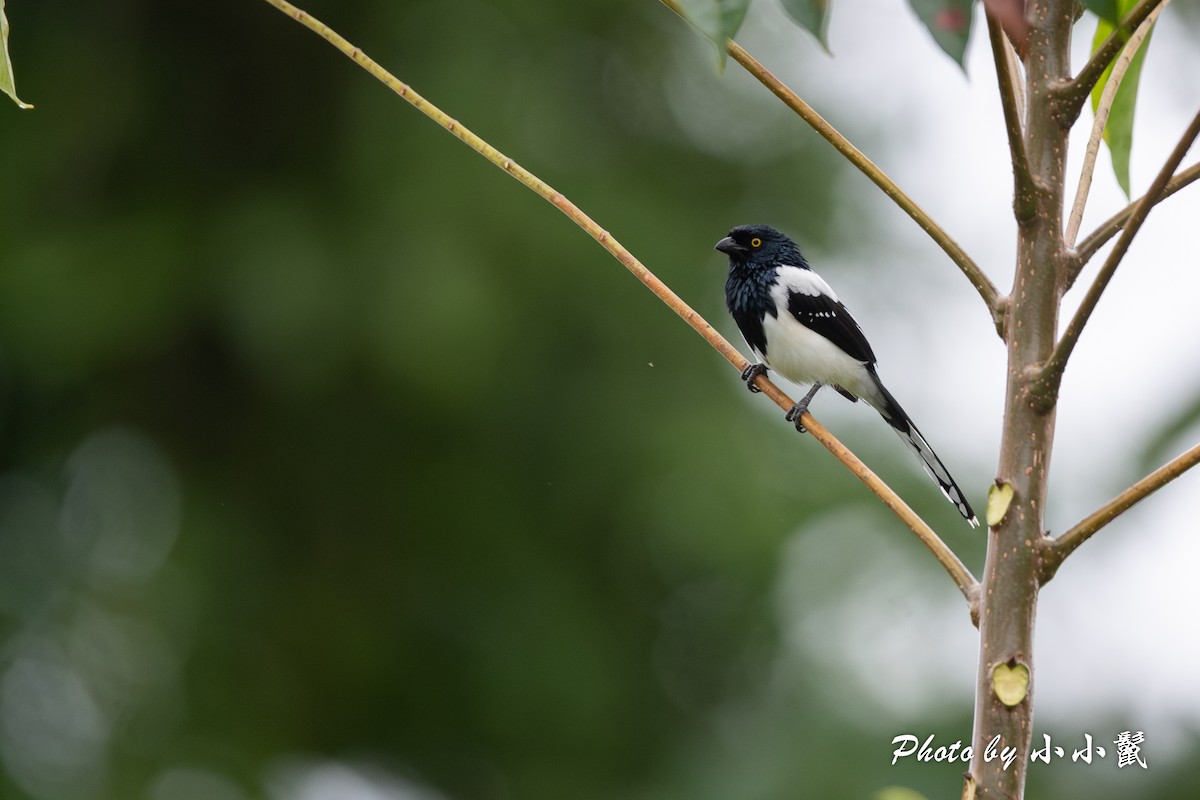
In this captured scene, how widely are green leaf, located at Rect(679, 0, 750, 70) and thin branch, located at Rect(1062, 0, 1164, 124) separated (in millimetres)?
336

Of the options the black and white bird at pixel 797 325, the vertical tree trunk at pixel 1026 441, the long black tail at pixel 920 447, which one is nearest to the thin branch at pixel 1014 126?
the vertical tree trunk at pixel 1026 441

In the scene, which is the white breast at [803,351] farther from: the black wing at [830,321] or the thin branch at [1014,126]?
the thin branch at [1014,126]

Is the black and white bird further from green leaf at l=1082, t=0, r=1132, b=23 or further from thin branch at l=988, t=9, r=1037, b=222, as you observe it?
green leaf at l=1082, t=0, r=1132, b=23

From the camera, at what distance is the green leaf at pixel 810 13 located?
3.62ft

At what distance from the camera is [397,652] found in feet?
21.6

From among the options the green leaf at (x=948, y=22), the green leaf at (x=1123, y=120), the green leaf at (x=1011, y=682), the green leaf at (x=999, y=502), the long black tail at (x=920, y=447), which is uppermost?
the long black tail at (x=920, y=447)

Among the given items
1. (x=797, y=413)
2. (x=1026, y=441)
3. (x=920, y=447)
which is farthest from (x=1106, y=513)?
(x=920, y=447)

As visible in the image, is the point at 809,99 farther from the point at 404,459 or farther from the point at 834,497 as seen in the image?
the point at 404,459

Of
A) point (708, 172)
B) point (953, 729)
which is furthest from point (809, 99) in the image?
point (953, 729)

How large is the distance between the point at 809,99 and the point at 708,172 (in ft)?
2.47

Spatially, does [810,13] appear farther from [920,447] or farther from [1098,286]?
[920,447]

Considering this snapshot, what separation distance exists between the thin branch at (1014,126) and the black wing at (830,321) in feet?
7.75

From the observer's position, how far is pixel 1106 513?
3.82 feet

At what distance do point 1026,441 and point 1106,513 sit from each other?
0.10 meters
